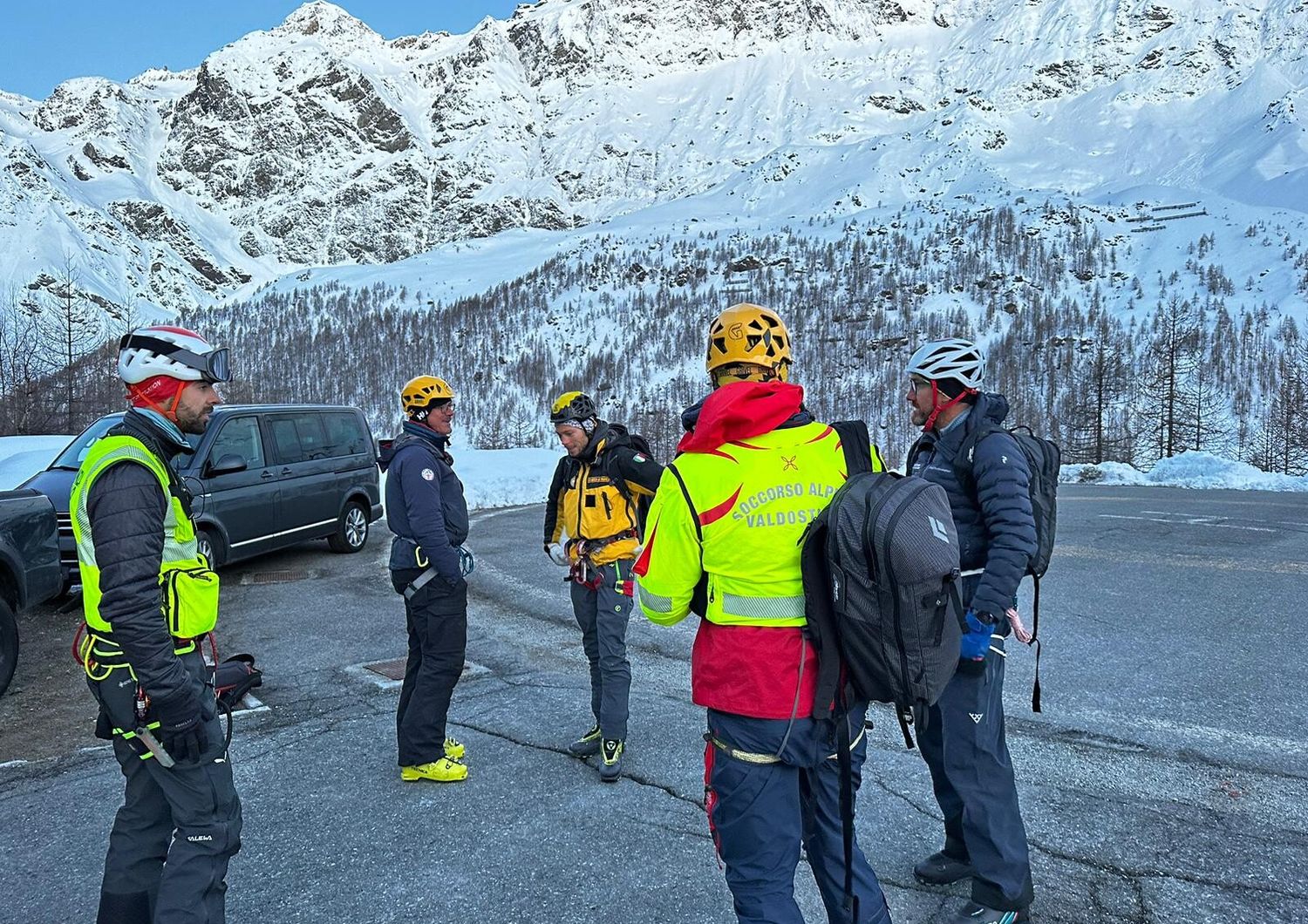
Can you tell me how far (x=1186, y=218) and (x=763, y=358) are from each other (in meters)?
110

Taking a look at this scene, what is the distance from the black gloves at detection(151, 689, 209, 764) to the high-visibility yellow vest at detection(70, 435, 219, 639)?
0.73 ft

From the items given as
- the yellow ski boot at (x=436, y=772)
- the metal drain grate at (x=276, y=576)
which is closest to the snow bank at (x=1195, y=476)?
the metal drain grate at (x=276, y=576)

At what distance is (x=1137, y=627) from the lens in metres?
6.98

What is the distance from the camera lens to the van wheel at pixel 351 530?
11.5 meters

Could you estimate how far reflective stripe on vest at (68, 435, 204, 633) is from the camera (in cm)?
240

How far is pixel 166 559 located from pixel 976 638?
277 cm

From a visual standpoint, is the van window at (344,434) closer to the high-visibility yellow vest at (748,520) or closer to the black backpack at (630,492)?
the black backpack at (630,492)

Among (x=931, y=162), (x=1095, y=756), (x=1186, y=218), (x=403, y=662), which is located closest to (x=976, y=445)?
(x=1095, y=756)

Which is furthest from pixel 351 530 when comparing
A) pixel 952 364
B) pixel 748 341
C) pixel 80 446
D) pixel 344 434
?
pixel 748 341

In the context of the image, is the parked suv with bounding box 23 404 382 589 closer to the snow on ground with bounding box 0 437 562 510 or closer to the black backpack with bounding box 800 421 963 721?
the snow on ground with bounding box 0 437 562 510

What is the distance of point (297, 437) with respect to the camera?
428 inches

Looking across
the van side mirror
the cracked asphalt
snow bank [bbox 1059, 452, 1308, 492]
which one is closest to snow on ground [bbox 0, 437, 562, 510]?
the cracked asphalt

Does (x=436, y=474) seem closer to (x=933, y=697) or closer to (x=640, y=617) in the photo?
(x=933, y=697)

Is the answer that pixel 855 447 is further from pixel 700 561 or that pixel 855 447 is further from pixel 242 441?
pixel 242 441
